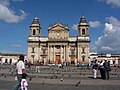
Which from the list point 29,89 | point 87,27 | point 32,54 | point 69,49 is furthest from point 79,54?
point 29,89

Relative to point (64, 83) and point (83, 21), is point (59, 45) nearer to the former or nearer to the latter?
point (83, 21)

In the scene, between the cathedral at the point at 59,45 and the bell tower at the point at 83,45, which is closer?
the bell tower at the point at 83,45

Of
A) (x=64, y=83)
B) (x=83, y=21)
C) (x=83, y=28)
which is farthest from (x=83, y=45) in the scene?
(x=64, y=83)

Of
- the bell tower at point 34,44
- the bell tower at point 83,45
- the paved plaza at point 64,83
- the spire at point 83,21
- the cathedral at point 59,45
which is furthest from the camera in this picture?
the bell tower at point 34,44

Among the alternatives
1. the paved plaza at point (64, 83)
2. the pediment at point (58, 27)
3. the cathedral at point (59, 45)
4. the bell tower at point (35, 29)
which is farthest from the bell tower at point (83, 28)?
the paved plaza at point (64, 83)

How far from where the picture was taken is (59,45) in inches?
3329

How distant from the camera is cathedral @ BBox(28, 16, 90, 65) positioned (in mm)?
83438

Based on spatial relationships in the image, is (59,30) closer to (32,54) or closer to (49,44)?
(49,44)

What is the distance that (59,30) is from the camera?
3349 inches

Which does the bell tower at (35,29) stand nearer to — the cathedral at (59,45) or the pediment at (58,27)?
the cathedral at (59,45)

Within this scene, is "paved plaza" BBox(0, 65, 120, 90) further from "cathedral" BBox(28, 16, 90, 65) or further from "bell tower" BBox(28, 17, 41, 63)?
"bell tower" BBox(28, 17, 41, 63)

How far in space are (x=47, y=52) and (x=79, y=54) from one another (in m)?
10.4

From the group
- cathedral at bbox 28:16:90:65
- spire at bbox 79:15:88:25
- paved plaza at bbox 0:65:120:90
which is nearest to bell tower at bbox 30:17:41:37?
cathedral at bbox 28:16:90:65

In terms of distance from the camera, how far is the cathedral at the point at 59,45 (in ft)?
274
